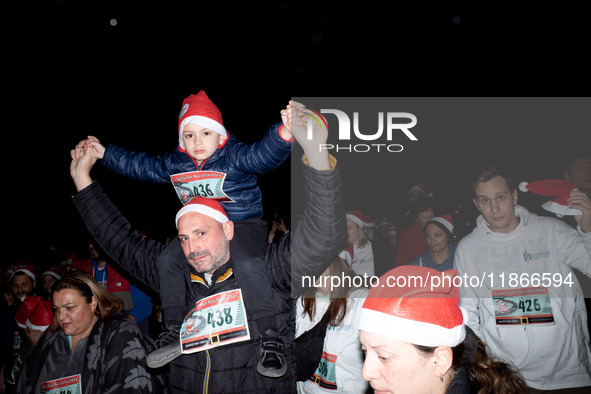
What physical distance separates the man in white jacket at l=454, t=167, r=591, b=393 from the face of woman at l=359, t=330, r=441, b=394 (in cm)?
155

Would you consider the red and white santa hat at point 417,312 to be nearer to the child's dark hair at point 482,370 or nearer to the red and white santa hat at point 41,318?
the child's dark hair at point 482,370

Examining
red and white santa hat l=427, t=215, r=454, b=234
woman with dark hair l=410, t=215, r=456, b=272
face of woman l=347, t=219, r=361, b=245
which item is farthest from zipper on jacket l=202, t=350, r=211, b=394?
face of woman l=347, t=219, r=361, b=245

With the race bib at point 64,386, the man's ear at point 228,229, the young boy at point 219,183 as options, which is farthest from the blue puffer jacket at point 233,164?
the race bib at point 64,386

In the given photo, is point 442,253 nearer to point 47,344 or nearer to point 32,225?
point 47,344

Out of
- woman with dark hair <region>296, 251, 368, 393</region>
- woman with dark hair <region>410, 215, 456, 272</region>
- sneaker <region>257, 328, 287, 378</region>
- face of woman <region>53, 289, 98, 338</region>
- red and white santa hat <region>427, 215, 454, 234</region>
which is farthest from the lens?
red and white santa hat <region>427, 215, 454, 234</region>

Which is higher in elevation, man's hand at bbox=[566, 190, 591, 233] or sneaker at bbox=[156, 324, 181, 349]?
man's hand at bbox=[566, 190, 591, 233]

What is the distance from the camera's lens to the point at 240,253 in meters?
2.57

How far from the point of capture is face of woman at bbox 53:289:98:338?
3.59 m

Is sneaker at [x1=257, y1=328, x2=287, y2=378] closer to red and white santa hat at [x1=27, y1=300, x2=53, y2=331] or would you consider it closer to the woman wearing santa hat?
the woman wearing santa hat

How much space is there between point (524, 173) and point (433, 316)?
9.87 m

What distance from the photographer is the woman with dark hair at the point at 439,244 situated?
4727 millimetres

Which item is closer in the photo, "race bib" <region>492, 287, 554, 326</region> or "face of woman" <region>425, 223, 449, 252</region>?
"race bib" <region>492, 287, 554, 326</region>

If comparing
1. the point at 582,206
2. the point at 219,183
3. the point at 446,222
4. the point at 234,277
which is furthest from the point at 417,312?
the point at 446,222

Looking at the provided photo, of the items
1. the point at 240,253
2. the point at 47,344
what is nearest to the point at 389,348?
the point at 240,253
